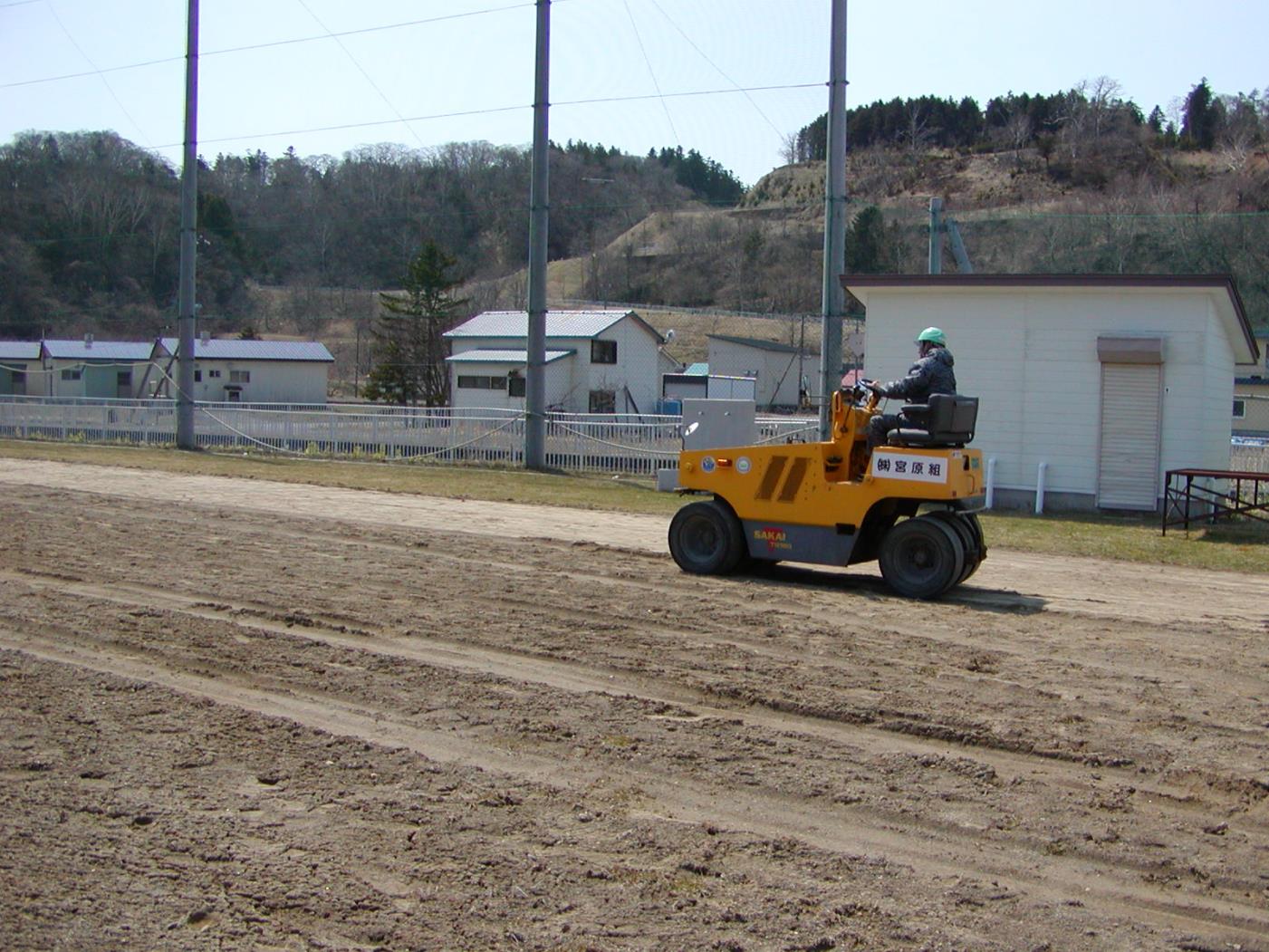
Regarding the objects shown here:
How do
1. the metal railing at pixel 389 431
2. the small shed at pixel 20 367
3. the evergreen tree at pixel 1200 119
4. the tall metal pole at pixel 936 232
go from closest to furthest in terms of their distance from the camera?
the tall metal pole at pixel 936 232 → the metal railing at pixel 389 431 → the small shed at pixel 20 367 → the evergreen tree at pixel 1200 119

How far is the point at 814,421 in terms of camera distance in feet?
89.1

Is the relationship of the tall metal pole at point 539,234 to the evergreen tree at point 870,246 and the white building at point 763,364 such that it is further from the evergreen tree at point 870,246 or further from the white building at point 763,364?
the evergreen tree at point 870,246

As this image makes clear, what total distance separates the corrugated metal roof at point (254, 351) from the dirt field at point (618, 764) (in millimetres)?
51639

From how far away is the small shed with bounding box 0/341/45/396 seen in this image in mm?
68000

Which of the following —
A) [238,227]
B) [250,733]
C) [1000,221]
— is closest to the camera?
[250,733]

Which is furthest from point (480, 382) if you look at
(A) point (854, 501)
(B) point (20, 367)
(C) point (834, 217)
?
(A) point (854, 501)

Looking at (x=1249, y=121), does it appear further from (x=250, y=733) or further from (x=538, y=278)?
(x=250, y=733)

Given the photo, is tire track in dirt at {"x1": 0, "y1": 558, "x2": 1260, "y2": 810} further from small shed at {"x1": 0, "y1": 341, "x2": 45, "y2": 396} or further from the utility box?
small shed at {"x1": 0, "y1": 341, "x2": 45, "y2": 396}

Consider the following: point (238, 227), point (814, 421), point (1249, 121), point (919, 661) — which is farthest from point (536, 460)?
point (1249, 121)

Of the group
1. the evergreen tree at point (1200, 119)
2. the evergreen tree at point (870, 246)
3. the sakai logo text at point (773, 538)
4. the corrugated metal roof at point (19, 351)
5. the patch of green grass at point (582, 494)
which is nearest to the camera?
the sakai logo text at point (773, 538)

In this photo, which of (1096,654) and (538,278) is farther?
(538,278)

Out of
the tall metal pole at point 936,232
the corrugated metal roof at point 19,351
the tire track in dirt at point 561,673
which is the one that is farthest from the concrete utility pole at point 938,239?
the corrugated metal roof at point 19,351

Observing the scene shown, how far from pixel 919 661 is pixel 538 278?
66.2 ft

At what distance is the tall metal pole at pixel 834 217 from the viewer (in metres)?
22.8
